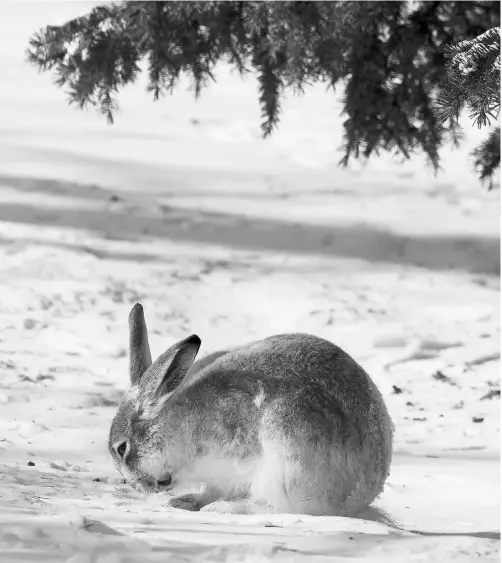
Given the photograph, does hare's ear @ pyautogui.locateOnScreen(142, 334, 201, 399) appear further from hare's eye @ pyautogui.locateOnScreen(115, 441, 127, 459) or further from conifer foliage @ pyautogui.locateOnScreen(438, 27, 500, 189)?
conifer foliage @ pyautogui.locateOnScreen(438, 27, 500, 189)

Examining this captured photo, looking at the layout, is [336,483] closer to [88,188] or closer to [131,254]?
[131,254]

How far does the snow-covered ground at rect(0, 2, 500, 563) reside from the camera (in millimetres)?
3270

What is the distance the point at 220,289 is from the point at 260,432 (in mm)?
3998

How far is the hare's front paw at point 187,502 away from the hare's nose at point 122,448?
23 cm

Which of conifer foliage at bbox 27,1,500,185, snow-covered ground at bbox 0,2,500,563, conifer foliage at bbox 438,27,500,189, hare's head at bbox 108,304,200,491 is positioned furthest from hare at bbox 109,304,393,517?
conifer foliage at bbox 27,1,500,185

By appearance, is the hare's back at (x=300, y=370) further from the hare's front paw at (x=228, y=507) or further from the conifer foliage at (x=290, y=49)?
the conifer foliage at (x=290, y=49)

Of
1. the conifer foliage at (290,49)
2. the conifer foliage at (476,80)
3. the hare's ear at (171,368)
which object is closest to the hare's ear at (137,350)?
the hare's ear at (171,368)

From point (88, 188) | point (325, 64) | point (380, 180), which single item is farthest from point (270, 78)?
point (380, 180)

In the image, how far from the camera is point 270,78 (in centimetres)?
644

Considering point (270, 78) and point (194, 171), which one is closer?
point (270, 78)

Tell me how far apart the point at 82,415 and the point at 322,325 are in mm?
2261

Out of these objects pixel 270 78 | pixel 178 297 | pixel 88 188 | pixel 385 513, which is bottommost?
pixel 385 513

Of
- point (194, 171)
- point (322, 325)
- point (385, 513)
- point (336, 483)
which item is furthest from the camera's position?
point (194, 171)

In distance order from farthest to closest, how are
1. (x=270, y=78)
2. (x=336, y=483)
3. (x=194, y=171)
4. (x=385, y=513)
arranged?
(x=194, y=171) → (x=270, y=78) → (x=385, y=513) → (x=336, y=483)
